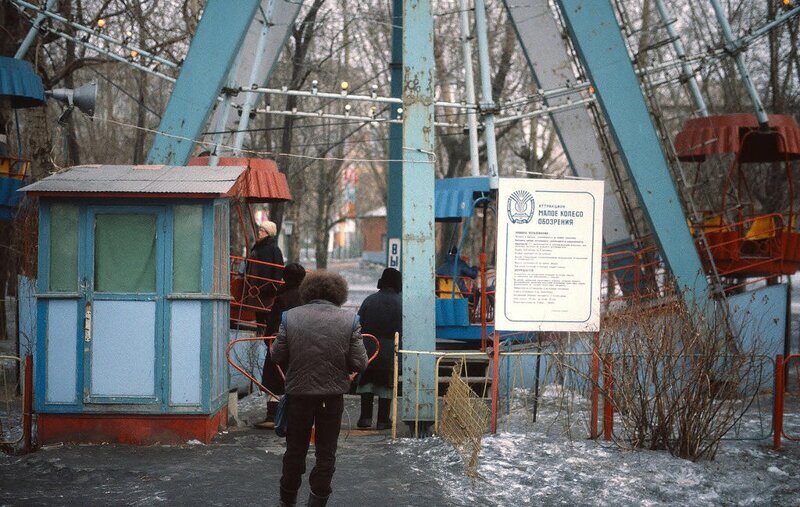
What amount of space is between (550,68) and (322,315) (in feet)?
47.0

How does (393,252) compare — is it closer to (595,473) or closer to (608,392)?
(608,392)

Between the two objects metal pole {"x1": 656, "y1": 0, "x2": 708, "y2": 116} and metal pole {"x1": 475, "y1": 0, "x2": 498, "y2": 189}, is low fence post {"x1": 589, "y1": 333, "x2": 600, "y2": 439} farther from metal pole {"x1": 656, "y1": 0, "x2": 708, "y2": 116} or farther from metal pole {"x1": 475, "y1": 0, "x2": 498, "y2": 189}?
metal pole {"x1": 656, "y1": 0, "x2": 708, "y2": 116}

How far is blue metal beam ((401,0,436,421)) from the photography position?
11703mm

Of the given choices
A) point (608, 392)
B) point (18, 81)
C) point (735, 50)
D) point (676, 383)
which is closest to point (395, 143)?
point (735, 50)

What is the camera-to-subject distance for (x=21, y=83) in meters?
16.6

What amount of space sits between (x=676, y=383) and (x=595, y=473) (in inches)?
53.0

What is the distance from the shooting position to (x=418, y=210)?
11.8 metres

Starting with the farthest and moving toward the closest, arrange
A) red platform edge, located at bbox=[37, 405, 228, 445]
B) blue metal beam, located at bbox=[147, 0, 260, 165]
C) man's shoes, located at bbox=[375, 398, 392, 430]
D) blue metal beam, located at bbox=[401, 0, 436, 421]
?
blue metal beam, located at bbox=[147, 0, 260, 165]
man's shoes, located at bbox=[375, 398, 392, 430]
blue metal beam, located at bbox=[401, 0, 436, 421]
red platform edge, located at bbox=[37, 405, 228, 445]

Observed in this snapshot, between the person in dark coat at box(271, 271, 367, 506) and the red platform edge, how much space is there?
10.9ft

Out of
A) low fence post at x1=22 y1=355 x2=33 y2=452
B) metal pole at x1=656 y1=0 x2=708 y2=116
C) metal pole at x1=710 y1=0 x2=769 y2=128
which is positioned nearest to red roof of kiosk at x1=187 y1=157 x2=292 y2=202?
low fence post at x1=22 y1=355 x2=33 y2=452

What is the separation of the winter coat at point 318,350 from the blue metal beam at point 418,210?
3921 millimetres

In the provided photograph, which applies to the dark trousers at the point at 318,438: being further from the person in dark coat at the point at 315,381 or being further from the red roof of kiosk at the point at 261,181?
the red roof of kiosk at the point at 261,181

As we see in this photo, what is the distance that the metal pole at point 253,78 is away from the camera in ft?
62.6

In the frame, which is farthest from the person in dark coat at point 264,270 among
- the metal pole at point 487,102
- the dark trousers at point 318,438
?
the dark trousers at point 318,438
